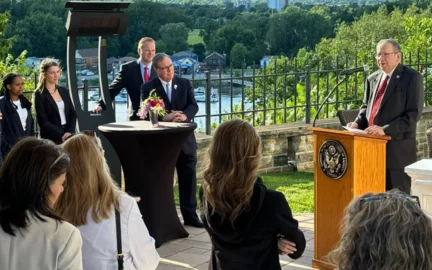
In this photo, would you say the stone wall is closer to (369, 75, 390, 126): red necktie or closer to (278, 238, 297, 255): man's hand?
(369, 75, 390, 126): red necktie

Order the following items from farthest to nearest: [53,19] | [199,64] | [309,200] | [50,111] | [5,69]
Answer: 1. [5,69]
2. [53,19]
3. [199,64]
4. [309,200]
5. [50,111]

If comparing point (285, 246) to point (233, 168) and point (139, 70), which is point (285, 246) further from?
point (139, 70)

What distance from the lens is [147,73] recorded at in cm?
820

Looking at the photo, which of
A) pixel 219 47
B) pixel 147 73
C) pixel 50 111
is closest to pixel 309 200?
pixel 147 73

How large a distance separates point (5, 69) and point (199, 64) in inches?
552

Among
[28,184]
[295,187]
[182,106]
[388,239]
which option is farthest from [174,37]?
[388,239]

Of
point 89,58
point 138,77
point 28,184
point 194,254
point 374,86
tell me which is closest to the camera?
point 28,184

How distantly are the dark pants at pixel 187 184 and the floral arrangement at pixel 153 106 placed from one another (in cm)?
72

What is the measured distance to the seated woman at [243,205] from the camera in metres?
3.80

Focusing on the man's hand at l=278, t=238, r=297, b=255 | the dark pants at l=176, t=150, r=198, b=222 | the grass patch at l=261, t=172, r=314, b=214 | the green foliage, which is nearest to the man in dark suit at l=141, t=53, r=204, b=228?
the dark pants at l=176, t=150, r=198, b=222

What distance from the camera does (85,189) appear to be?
11.9 ft

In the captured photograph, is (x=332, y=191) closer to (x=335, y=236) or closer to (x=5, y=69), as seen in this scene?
(x=335, y=236)

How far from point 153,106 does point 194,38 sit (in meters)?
17.0

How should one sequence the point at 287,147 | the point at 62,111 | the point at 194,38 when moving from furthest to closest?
the point at 194,38
the point at 287,147
the point at 62,111
